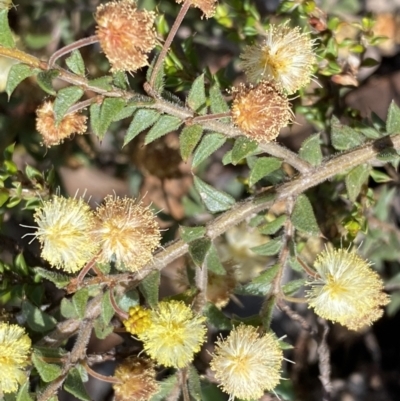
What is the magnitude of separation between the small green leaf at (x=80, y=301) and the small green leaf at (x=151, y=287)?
177 millimetres

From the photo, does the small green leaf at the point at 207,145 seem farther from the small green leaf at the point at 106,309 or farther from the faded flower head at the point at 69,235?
the small green leaf at the point at 106,309

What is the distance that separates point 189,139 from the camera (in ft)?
5.94

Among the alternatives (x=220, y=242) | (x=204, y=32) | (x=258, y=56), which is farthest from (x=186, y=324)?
→ (x=204, y=32)

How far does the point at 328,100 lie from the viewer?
2.58 metres

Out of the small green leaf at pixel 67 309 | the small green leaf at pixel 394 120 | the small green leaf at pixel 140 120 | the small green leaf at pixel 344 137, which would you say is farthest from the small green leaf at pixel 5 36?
the small green leaf at pixel 394 120

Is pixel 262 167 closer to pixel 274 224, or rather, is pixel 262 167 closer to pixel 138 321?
pixel 274 224

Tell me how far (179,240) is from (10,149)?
753 mm

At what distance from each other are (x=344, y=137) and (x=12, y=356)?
4.16 ft

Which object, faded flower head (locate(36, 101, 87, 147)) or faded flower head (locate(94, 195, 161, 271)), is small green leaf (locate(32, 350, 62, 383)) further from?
faded flower head (locate(36, 101, 87, 147))

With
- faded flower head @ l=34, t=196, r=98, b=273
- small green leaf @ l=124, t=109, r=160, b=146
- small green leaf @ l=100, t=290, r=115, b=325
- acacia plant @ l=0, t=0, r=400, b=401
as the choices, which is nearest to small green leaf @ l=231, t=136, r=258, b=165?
acacia plant @ l=0, t=0, r=400, b=401

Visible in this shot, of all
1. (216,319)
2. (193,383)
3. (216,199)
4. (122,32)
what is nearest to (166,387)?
(193,383)

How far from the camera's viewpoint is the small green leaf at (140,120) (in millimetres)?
1826

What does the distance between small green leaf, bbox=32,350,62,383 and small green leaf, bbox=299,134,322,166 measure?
3.35 feet

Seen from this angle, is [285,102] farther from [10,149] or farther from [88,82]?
[10,149]
